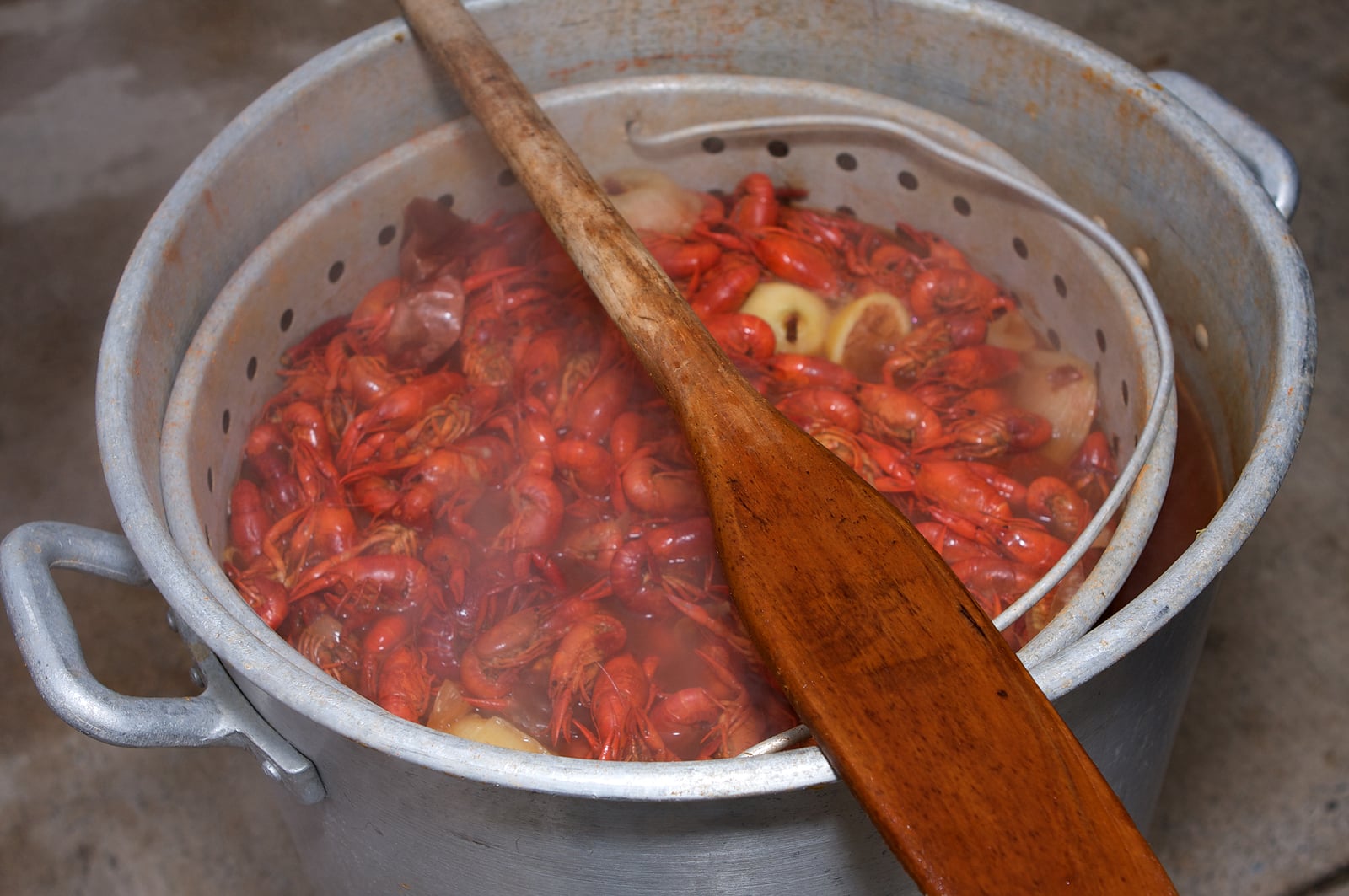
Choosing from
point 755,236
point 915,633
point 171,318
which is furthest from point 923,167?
point 171,318

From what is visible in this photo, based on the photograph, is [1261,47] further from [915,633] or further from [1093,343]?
[915,633]

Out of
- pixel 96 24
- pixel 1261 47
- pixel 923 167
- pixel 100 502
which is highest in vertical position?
pixel 923 167

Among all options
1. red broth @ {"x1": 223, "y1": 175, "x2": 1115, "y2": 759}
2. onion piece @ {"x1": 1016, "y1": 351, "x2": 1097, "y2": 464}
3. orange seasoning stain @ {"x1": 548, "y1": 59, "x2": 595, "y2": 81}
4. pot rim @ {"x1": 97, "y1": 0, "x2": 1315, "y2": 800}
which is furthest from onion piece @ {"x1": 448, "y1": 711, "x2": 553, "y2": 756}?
orange seasoning stain @ {"x1": 548, "y1": 59, "x2": 595, "y2": 81}

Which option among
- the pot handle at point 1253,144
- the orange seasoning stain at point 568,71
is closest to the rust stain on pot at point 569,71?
the orange seasoning stain at point 568,71

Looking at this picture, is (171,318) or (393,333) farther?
(393,333)

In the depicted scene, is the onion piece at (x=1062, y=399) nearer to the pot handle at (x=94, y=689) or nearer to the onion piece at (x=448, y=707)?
the onion piece at (x=448, y=707)

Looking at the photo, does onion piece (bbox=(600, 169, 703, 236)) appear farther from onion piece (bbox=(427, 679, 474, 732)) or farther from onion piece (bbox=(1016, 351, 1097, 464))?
onion piece (bbox=(427, 679, 474, 732))

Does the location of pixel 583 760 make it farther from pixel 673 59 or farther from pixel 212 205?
pixel 673 59
